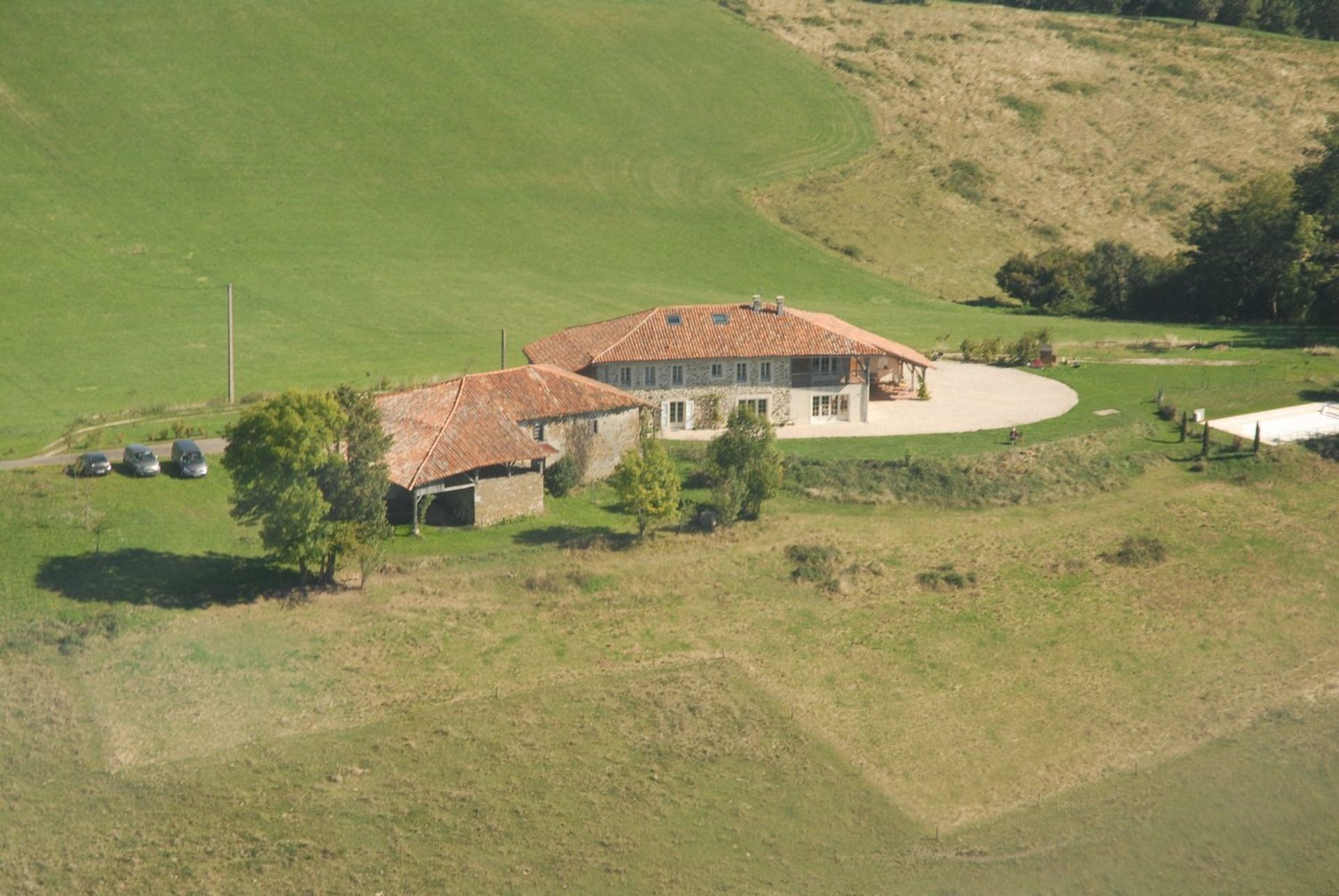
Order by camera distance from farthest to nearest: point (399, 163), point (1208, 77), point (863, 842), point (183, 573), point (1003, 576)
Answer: point (1208, 77), point (399, 163), point (1003, 576), point (183, 573), point (863, 842)

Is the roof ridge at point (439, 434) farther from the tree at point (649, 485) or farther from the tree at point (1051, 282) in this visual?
the tree at point (1051, 282)

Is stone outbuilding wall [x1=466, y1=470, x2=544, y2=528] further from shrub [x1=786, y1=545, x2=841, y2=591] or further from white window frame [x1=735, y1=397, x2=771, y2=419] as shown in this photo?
white window frame [x1=735, y1=397, x2=771, y2=419]

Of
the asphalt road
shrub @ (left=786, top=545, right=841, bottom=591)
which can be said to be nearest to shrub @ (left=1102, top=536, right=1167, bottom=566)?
shrub @ (left=786, top=545, right=841, bottom=591)

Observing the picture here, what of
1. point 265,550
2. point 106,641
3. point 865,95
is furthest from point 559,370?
point 865,95

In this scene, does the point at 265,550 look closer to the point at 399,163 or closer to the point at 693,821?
the point at 693,821

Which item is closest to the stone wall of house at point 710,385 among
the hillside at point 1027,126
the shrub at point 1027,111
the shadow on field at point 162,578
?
the shadow on field at point 162,578

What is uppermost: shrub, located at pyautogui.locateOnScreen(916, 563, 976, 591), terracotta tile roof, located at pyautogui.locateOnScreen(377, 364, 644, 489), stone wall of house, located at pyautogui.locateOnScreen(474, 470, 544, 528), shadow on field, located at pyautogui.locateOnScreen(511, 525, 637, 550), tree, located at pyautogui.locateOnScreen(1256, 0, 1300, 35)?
tree, located at pyautogui.locateOnScreen(1256, 0, 1300, 35)
